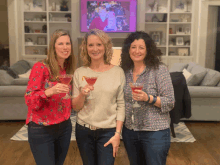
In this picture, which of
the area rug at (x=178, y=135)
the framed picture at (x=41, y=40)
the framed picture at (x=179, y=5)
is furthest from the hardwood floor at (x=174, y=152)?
the framed picture at (x=179, y=5)

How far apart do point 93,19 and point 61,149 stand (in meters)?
6.43

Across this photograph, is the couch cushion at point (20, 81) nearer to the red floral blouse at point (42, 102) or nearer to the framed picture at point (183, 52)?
the red floral blouse at point (42, 102)

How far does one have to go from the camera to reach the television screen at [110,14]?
7492 mm

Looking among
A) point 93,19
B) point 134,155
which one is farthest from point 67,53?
point 93,19

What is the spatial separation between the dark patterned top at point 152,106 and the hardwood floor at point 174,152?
1.37m

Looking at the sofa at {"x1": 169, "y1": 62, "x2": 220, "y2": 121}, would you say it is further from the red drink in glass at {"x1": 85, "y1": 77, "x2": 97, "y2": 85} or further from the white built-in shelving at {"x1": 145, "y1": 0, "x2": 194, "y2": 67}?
the white built-in shelving at {"x1": 145, "y1": 0, "x2": 194, "y2": 67}

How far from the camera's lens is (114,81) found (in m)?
1.56

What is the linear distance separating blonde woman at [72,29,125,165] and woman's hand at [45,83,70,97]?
0.13 metres

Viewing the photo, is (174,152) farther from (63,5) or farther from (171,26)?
(63,5)

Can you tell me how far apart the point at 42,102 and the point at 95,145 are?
1.43ft

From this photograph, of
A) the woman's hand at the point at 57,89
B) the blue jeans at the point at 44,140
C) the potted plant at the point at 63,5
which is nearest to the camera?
the woman's hand at the point at 57,89

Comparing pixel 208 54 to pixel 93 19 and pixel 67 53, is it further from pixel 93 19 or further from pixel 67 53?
pixel 67 53

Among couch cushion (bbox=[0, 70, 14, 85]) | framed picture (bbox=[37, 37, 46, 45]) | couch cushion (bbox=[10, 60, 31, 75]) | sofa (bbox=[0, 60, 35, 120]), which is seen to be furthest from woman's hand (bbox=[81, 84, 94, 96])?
framed picture (bbox=[37, 37, 46, 45])

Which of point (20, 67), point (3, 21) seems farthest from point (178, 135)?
point (3, 21)
